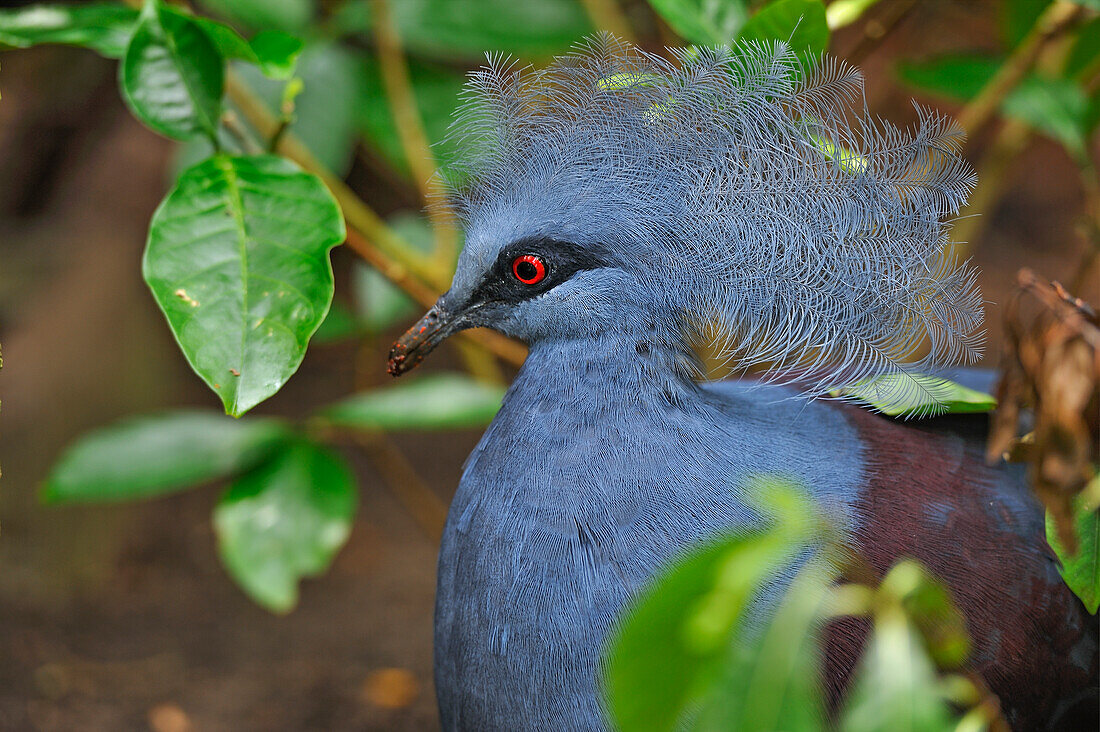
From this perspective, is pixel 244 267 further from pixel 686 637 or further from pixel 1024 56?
pixel 1024 56

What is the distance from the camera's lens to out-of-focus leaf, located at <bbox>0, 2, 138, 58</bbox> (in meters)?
1.05

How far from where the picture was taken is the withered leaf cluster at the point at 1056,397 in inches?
37.1

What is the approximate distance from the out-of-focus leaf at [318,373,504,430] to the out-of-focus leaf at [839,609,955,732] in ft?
3.21

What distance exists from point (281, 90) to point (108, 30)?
640mm

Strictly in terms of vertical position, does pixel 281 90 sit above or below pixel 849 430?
below

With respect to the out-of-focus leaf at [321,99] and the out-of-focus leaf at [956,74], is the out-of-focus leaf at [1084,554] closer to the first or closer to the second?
the out-of-focus leaf at [956,74]

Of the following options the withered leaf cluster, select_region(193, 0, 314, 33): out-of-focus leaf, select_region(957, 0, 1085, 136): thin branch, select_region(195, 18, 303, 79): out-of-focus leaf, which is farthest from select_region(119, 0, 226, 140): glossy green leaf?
select_region(957, 0, 1085, 136): thin branch

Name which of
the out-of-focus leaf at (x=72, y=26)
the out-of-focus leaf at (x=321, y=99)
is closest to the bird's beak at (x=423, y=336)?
the out-of-focus leaf at (x=72, y=26)

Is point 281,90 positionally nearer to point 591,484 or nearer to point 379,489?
point 591,484

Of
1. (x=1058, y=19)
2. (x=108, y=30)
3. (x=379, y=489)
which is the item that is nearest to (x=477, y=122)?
(x=108, y=30)

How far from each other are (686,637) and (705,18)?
2.84 feet

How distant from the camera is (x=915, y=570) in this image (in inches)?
25.5

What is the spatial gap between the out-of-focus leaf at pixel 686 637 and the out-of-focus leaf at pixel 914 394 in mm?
497

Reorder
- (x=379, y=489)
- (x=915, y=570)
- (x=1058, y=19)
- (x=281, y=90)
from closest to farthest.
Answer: (x=915, y=570) < (x=1058, y=19) < (x=281, y=90) < (x=379, y=489)
